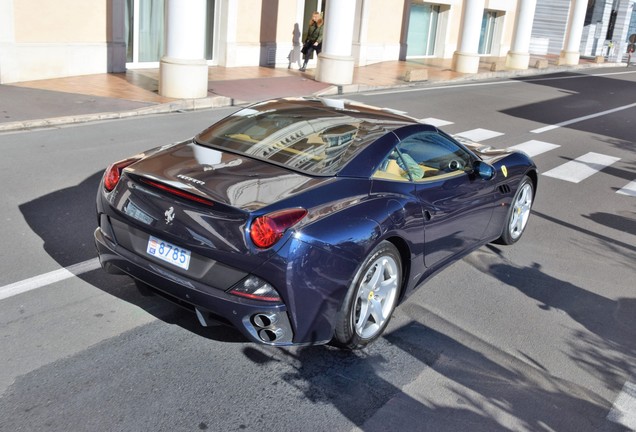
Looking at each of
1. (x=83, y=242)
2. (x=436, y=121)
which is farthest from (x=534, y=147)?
(x=83, y=242)

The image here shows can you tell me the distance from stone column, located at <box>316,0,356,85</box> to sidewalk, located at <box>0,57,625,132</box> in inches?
16.6

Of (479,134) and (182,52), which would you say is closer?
(479,134)

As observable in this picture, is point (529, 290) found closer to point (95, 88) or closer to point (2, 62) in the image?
point (95, 88)

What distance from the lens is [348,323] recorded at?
4.79m

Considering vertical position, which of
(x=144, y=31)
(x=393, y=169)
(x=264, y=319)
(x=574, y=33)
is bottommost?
(x=264, y=319)

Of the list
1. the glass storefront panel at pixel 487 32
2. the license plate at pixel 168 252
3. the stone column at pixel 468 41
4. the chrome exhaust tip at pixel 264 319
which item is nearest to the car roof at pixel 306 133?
the license plate at pixel 168 252

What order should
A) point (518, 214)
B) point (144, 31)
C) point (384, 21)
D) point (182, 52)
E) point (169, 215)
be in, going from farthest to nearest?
point (384, 21)
point (144, 31)
point (182, 52)
point (518, 214)
point (169, 215)

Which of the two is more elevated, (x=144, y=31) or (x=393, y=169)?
(x=393, y=169)

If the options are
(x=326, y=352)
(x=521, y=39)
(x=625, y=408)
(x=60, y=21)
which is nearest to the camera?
(x=625, y=408)

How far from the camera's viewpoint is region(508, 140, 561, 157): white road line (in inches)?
537

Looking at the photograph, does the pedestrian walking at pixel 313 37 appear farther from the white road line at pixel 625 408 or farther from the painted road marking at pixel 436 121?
the white road line at pixel 625 408

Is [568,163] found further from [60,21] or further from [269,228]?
[60,21]

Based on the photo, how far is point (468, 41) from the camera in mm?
27391

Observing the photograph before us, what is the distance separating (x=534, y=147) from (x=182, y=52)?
7.67 meters
